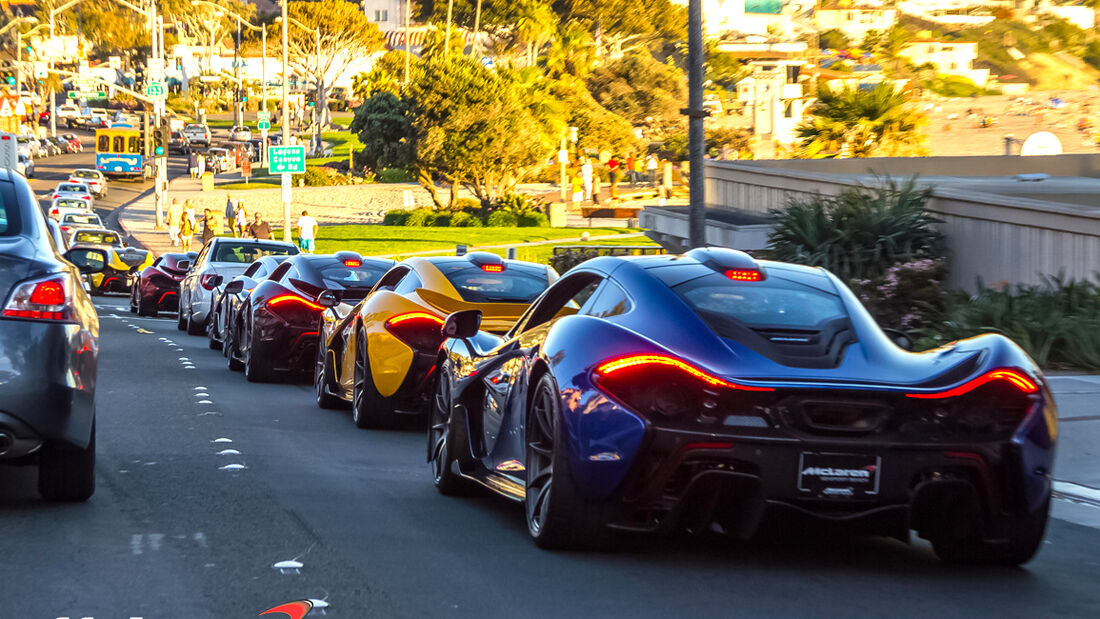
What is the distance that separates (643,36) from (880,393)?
120642 mm

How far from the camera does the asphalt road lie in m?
5.53

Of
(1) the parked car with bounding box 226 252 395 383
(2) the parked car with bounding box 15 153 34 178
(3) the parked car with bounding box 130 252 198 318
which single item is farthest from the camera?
(2) the parked car with bounding box 15 153 34 178

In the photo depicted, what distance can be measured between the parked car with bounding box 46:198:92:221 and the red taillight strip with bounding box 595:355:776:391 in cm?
4972

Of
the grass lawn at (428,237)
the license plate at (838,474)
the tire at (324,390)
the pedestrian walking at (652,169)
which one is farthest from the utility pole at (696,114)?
the pedestrian walking at (652,169)

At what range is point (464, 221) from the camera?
5812 cm

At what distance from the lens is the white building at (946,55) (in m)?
127

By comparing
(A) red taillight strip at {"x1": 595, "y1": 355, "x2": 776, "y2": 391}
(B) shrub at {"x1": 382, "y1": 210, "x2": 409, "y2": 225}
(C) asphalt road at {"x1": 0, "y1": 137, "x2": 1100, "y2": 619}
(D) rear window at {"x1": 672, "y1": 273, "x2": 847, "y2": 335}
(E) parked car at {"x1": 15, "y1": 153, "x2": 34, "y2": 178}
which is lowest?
(B) shrub at {"x1": 382, "y1": 210, "x2": 409, "y2": 225}

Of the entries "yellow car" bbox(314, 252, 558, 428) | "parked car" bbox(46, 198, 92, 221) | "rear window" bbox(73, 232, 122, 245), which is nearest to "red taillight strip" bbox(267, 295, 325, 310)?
"yellow car" bbox(314, 252, 558, 428)

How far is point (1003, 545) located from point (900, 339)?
1429mm

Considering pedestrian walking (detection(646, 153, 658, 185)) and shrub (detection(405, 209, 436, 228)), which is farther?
pedestrian walking (detection(646, 153, 658, 185))

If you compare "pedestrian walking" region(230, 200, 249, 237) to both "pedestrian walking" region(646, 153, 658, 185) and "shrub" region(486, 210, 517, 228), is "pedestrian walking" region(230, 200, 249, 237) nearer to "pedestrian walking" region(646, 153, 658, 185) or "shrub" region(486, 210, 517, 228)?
"shrub" region(486, 210, 517, 228)

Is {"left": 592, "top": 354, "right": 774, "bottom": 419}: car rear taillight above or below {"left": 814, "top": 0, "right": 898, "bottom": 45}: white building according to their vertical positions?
below

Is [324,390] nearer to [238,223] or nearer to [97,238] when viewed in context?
[97,238]

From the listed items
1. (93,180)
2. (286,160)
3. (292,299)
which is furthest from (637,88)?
(292,299)
